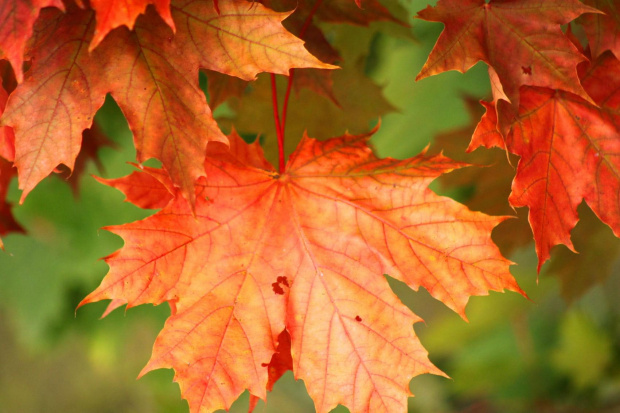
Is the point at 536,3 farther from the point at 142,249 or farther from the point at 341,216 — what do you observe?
the point at 142,249

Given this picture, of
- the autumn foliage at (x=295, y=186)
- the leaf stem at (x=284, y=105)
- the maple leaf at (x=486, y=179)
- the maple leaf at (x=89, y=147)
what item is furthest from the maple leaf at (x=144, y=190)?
the maple leaf at (x=486, y=179)

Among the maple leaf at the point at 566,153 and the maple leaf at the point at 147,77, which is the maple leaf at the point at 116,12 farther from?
the maple leaf at the point at 566,153

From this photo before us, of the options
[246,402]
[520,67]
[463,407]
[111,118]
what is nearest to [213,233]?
[520,67]

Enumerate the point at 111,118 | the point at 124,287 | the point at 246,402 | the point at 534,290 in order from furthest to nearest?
the point at 246,402 → the point at 534,290 → the point at 111,118 → the point at 124,287

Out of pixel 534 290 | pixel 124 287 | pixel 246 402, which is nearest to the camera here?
pixel 124 287

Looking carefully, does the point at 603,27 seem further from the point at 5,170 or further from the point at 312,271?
the point at 5,170

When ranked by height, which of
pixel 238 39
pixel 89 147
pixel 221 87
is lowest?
pixel 89 147

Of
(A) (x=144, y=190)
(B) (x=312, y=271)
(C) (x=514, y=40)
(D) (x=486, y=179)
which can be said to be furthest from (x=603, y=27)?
(A) (x=144, y=190)
